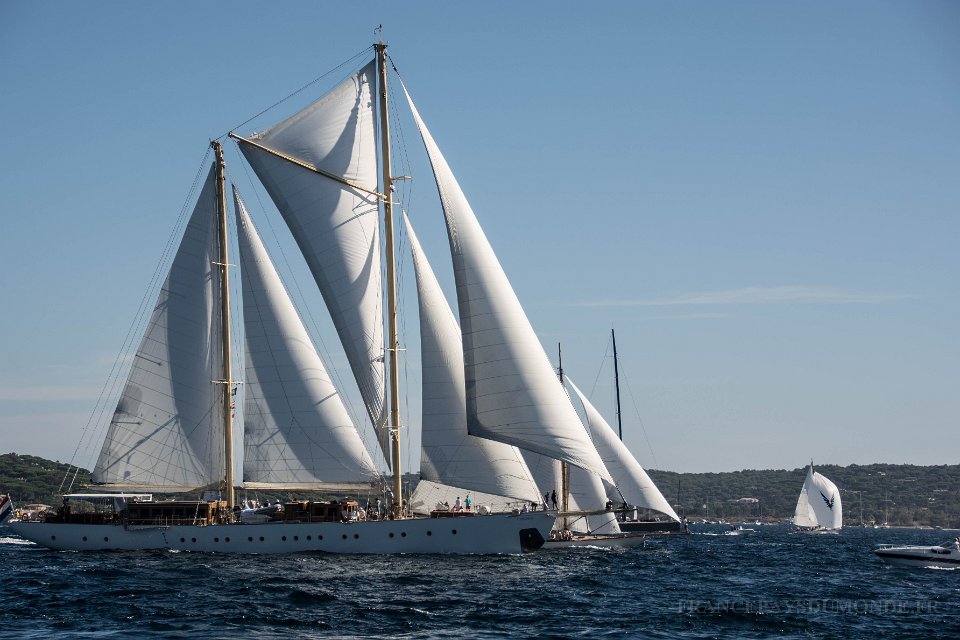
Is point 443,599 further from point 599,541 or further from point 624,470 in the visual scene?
point 624,470

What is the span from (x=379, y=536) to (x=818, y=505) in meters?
106

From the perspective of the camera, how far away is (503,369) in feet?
149

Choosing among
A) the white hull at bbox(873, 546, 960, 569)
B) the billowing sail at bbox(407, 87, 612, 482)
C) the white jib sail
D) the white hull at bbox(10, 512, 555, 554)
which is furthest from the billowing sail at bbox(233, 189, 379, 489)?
the white hull at bbox(873, 546, 960, 569)

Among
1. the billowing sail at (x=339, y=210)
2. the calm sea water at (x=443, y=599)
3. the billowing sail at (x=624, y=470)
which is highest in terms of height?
the billowing sail at (x=339, y=210)

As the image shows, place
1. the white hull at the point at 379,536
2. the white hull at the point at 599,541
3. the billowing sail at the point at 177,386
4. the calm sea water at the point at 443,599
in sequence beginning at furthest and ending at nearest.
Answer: the white hull at the point at 599,541
the billowing sail at the point at 177,386
the white hull at the point at 379,536
the calm sea water at the point at 443,599

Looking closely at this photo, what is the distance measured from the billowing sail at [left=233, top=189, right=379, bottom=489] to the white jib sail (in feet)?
14.5

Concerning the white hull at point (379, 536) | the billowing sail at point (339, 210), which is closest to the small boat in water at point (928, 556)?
the white hull at point (379, 536)

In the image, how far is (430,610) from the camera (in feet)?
105

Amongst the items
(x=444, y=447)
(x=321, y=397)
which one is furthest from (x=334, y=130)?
(x=444, y=447)

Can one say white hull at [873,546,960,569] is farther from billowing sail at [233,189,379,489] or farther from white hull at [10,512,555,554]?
billowing sail at [233,189,379,489]

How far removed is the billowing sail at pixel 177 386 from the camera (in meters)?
52.9

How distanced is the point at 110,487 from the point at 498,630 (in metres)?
29.8

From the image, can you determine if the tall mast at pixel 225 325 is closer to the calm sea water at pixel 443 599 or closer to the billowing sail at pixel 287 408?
the billowing sail at pixel 287 408

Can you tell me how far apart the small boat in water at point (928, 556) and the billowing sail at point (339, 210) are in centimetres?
2486
